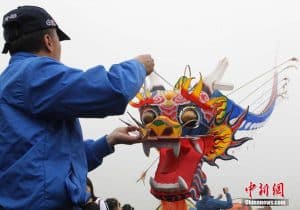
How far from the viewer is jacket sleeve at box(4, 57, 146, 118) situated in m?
0.85

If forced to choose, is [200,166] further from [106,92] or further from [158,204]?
[106,92]

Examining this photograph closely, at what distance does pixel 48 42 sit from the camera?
3.10 ft

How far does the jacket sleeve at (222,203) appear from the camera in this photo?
282 cm

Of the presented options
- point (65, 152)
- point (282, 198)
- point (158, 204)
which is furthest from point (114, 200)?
point (65, 152)

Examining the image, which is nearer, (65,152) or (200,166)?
(65,152)

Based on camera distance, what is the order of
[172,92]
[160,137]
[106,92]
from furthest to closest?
[172,92], [160,137], [106,92]

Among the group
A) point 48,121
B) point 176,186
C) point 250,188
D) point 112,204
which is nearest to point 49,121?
point 48,121

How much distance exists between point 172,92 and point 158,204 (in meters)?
0.59

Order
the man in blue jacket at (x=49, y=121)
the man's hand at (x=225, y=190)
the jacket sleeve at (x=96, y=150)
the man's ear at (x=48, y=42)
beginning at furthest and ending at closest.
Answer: the man's hand at (x=225, y=190) → the jacket sleeve at (x=96, y=150) → the man's ear at (x=48, y=42) → the man in blue jacket at (x=49, y=121)

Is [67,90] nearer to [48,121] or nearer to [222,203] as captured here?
[48,121]

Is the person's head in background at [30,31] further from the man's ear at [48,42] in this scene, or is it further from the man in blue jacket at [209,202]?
the man in blue jacket at [209,202]

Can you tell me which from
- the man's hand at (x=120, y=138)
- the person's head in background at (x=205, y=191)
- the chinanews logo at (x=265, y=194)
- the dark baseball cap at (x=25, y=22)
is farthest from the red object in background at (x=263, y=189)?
the dark baseball cap at (x=25, y=22)

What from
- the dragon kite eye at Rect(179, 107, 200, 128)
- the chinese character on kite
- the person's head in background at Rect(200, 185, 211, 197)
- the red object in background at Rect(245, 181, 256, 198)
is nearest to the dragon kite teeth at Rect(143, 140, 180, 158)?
the chinese character on kite

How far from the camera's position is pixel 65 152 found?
860 millimetres
